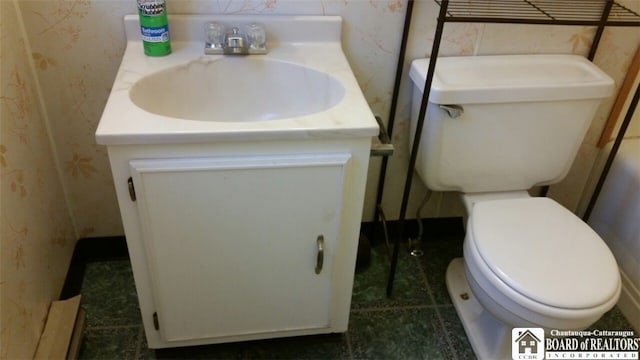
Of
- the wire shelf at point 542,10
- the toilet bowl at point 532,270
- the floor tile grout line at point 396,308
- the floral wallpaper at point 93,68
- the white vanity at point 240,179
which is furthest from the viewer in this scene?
the floor tile grout line at point 396,308

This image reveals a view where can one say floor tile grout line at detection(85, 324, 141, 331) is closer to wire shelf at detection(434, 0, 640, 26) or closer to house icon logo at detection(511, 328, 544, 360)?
house icon logo at detection(511, 328, 544, 360)

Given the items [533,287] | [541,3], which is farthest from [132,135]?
[541,3]

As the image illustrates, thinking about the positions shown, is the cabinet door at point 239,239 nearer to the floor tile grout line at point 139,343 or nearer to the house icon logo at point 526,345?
the floor tile grout line at point 139,343

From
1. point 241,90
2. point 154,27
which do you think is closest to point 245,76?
Result: point 241,90

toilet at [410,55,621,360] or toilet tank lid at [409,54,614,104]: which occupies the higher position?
toilet tank lid at [409,54,614,104]

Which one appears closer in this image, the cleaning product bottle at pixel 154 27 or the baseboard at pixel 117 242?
the cleaning product bottle at pixel 154 27

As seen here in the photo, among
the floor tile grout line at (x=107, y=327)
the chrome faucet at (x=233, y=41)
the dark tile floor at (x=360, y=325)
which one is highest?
the chrome faucet at (x=233, y=41)

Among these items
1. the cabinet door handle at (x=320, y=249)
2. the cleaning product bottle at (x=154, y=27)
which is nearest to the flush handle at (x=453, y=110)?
the cabinet door handle at (x=320, y=249)

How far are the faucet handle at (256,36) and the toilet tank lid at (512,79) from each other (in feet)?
1.43

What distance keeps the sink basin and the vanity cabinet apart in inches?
9.9

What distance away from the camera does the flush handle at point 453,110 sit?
4.33 ft

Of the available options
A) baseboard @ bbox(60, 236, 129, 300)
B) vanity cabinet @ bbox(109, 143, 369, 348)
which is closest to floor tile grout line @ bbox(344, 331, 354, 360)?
vanity cabinet @ bbox(109, 143, 369, 348)

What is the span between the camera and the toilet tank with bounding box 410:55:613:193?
1324mm

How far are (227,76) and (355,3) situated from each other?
401 millimetres
